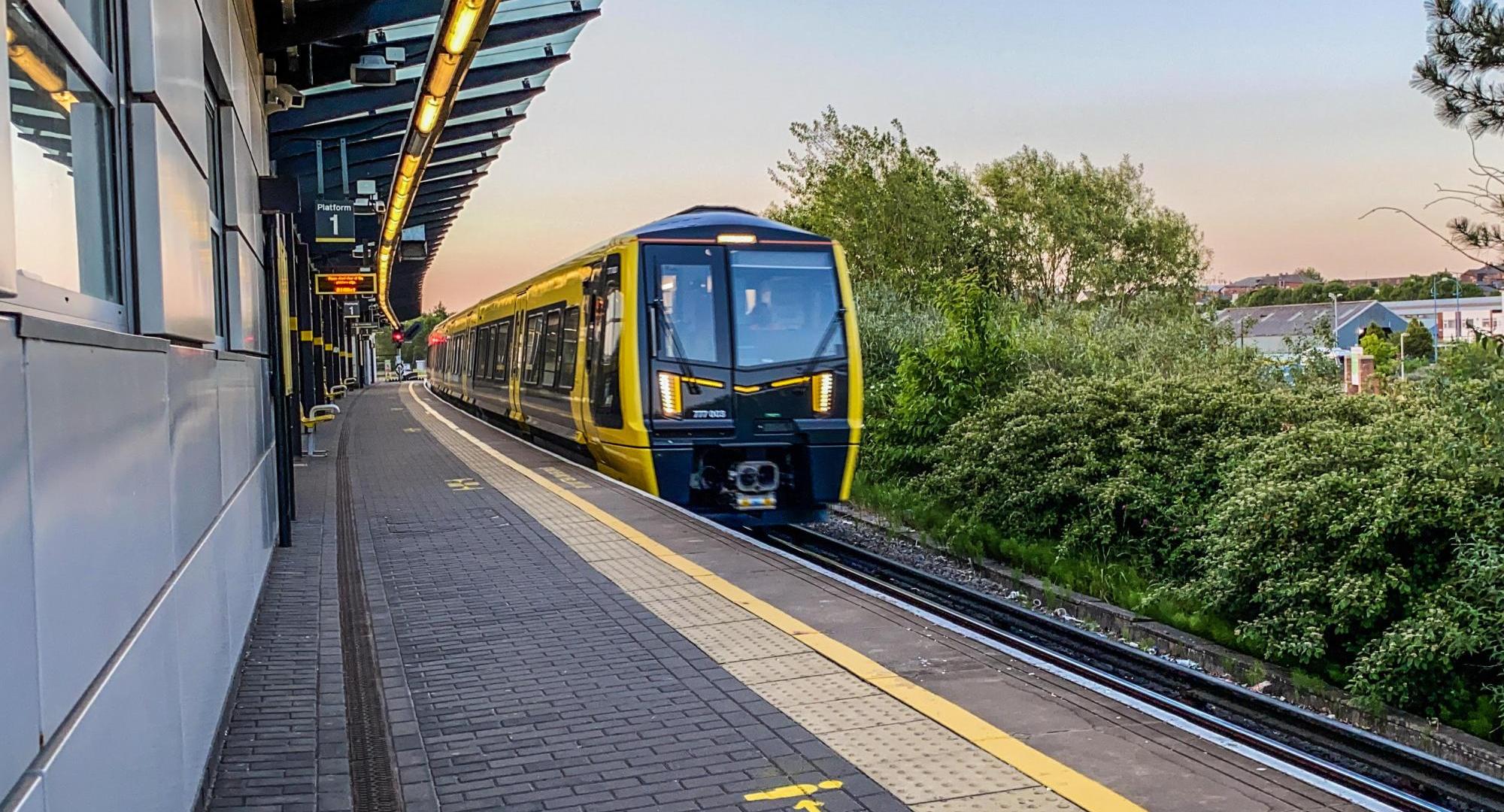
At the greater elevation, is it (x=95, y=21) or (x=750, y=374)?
(x=95, y=21)

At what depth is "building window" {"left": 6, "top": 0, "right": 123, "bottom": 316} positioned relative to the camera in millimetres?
2484

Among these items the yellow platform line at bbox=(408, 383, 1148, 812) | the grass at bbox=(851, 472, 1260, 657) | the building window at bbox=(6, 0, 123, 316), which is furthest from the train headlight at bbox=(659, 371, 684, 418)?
the building window at bbox=(6, 0, 123, 316)

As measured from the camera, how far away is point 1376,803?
3.96m

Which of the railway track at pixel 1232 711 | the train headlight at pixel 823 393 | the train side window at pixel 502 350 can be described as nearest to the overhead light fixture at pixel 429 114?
the train headlight at pixel 823 393

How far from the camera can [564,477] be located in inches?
534

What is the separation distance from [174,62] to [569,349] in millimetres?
9738

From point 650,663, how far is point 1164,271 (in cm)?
3599

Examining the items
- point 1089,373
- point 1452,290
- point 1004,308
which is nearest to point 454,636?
point 1452,290

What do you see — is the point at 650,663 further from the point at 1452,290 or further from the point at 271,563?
the point at 1452,290

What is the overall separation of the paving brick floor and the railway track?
163 centimetres

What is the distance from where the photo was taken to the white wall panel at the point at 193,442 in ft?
12.9

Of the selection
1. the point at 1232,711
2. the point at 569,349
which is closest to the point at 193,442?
the point at 1232,711

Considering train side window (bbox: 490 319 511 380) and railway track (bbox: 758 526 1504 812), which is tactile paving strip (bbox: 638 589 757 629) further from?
train side window (bbox: 490 319 511 380)

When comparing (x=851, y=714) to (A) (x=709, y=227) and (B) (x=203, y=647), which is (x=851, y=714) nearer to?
(B) (x=203, y=647)
